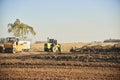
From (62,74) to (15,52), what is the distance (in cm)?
1513

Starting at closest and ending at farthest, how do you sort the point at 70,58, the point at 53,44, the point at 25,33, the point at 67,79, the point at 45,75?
the point at 67,79
the point at 45,75
the point at 70,58
the point at 53,44
the point at 25,33

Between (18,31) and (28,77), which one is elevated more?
(18,31)

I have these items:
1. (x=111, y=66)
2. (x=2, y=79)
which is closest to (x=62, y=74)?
(x=2, y=79)

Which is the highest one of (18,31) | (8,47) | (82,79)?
(18,31)

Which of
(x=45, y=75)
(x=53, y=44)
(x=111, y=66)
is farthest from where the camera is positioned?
(x=53, y=44)

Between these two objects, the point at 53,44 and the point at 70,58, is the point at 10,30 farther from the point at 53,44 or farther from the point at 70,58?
the point at 70,58

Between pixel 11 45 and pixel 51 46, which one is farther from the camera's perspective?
pixel 51 46

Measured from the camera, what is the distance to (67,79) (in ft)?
36.0

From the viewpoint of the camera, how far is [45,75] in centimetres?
1213

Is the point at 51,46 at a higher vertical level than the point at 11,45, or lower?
lower

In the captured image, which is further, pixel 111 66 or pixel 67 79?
pixel 111 66

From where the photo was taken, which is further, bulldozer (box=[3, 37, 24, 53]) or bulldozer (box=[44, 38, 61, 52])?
bulldozer (box=[44, 38, 61, 52])

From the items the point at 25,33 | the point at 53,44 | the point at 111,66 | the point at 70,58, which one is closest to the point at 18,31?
the point at 25,33

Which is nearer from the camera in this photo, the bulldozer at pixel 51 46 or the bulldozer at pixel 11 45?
the bulldozer at pixel 11 45
